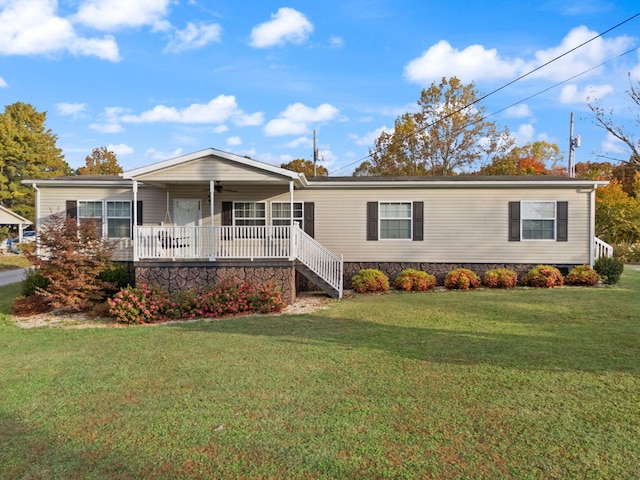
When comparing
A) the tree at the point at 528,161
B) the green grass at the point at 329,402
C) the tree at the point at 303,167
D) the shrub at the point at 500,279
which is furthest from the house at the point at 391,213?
the tree at the point at 303,167

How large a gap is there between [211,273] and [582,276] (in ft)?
33.4

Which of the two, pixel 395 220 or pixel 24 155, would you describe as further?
pixel 24 155

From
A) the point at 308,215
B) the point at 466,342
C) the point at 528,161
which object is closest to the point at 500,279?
the point at 308,215

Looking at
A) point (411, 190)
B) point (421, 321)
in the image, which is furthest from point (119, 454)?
point (411, 190)

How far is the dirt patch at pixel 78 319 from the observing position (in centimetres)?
863

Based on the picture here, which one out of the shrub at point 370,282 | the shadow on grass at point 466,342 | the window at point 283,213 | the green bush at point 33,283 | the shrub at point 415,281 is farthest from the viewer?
the window at point 283,213

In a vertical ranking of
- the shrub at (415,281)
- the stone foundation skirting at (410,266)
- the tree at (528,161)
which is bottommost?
the shrub at (415,281)

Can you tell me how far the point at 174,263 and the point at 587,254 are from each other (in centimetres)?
1152

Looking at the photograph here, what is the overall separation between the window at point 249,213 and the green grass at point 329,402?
5.77 m

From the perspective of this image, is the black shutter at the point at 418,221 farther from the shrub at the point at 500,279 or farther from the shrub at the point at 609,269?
the shrub at the point at 609,269

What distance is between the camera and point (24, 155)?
34.8 meters

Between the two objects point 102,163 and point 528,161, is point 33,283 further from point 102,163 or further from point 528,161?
point 102,163

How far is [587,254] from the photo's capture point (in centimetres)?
1275

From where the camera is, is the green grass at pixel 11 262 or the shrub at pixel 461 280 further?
the green grass at pixel 11 262
